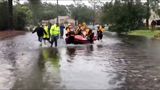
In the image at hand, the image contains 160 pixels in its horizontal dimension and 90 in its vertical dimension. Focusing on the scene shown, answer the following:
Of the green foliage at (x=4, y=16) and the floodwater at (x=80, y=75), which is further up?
the green foliage at (x=4, y=16)

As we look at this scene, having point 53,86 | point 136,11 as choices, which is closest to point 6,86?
point 53,86

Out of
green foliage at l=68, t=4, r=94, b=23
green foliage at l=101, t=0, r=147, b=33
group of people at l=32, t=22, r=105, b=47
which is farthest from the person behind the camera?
green foliage at l=68, t=4, r=94, b=23

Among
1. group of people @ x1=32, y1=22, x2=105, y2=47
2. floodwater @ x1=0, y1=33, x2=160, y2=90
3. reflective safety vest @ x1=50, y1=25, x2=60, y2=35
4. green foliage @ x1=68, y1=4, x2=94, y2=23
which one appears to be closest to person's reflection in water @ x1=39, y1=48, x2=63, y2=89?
floodwater @ x1=0, y1=33, x2=160, y2=90

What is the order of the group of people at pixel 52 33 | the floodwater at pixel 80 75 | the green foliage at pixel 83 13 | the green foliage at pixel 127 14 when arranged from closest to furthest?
the floodwater at pixel 80 75 → the group of people at pixel 52 33 → the green foliage at pixel 127 14 → the green foliage at pixel 83 13

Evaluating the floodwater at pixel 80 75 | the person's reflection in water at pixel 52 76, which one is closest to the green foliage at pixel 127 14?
the floodwater at pixel 80 75

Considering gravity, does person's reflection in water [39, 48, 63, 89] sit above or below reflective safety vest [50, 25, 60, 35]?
below

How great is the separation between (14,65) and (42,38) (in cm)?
1540

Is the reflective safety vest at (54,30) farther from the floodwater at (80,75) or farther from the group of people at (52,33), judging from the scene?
the floodwater at (80,75)

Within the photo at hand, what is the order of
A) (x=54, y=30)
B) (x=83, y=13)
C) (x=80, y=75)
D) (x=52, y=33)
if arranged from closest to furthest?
(x=80, y=75), (x=52, y=33), (x=54, y=30), (x=83, y=13)

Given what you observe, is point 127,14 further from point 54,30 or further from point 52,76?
point 52,76

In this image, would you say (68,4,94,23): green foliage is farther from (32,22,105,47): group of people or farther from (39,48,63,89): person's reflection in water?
(39,48,63,89): person's reflection in water

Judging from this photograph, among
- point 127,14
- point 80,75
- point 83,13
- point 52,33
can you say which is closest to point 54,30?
point 52,33

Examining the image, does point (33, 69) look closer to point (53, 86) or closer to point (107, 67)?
point (107, 67)

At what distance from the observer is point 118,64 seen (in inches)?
725
